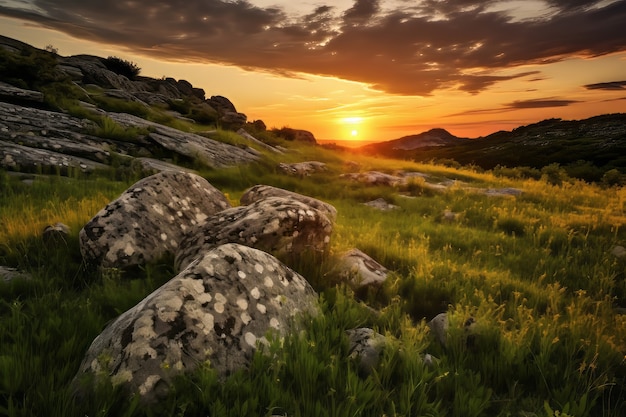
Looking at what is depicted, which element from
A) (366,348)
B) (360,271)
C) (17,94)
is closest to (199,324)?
(366,348)

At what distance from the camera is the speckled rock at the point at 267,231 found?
17.2 ft

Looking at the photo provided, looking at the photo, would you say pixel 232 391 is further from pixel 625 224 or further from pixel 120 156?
pixel 120 156

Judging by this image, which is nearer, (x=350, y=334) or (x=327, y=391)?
(x=327, y=391)

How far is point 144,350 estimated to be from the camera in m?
2.78

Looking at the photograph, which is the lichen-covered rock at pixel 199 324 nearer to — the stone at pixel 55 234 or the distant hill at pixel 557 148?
the stone at pixel 55 234

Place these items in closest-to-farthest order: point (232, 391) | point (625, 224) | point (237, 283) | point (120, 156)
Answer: point (232, 391), point (237, 283), point (625, 224), point (120, 156)

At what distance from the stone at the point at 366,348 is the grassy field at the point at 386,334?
78mm

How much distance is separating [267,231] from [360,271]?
138cm

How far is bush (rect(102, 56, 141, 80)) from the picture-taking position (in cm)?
4956

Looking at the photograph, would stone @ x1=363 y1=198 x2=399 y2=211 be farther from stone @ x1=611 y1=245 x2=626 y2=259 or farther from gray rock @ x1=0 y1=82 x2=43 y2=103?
gray rock @ x1=0 y1=82 x2=43 y2=103

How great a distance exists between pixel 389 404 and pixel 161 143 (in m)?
15.3

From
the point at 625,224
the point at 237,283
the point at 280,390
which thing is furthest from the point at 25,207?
the point at 625,224

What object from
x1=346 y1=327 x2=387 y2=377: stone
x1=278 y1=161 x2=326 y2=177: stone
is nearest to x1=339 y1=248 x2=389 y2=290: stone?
x1=346 y1=327 x2=387 y2=377: stone

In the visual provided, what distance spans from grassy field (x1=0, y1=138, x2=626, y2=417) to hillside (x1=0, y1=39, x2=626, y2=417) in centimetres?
2
